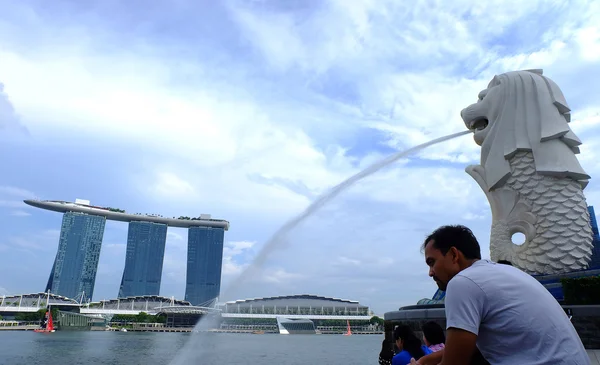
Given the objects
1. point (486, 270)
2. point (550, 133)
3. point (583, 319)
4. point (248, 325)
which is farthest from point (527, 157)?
point (248, 325)

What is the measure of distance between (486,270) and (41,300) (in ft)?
334

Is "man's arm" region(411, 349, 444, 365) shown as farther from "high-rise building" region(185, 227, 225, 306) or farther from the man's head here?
"high-rise building" region(185, 227, 225, 306)

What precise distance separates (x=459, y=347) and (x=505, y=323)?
0.55 ft

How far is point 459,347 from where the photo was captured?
1.38 metres

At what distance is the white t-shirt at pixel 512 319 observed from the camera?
1.38 m

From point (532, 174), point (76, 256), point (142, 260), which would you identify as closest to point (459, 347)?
point (532, 174)

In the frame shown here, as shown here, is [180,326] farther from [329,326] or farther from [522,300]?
[522,300]

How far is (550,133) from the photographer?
38.5ft

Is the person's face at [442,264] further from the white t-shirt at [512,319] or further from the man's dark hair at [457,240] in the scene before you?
the white t-shirt at [512,319]

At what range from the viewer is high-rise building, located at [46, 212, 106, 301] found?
Answer: 99625 millimetres

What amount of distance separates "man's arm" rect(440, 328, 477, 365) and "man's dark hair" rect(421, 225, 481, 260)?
34cm

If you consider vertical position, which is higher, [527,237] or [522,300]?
[527,237]

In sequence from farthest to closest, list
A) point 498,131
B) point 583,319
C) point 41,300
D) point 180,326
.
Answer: point 41,300, point 180,326, point 498,131, point 583,319

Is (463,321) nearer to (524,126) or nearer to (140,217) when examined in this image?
(524,126)
